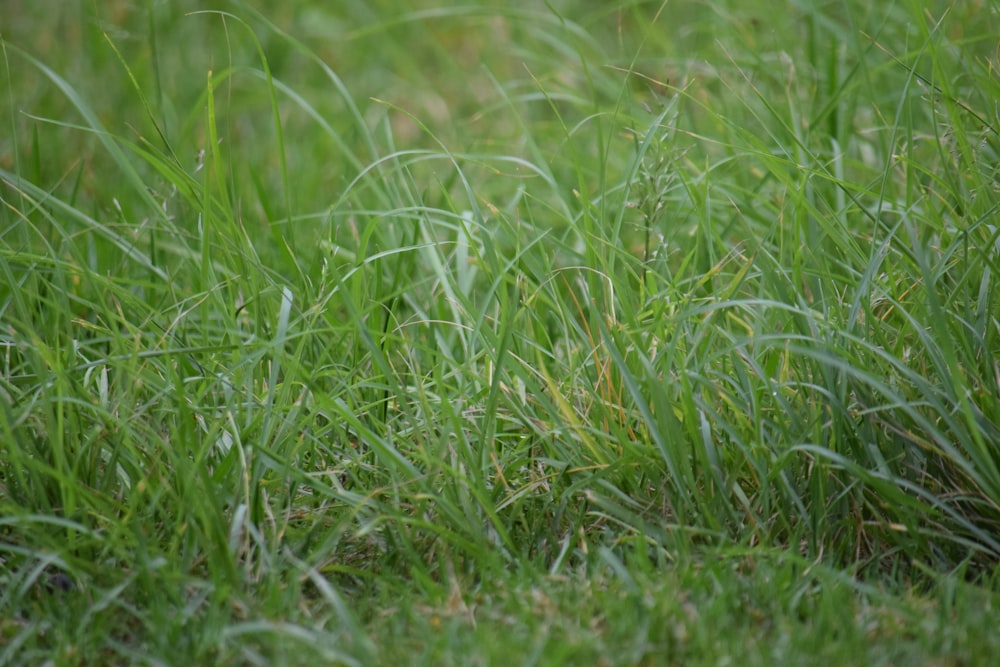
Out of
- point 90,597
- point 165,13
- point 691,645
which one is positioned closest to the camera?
point 691,645

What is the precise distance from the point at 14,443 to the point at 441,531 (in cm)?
73

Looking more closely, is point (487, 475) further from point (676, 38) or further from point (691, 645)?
point (676, 38)

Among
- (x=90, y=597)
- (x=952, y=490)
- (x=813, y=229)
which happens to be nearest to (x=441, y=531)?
(x=90, y=597)

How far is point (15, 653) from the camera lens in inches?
62.6

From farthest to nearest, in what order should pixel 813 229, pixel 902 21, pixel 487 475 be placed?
pixel 902 21 < pixel 813 229 < pixel 487 475

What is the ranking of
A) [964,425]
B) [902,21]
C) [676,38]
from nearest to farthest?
[964,425] → [902,21] → [676,38]

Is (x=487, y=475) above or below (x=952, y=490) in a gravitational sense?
below

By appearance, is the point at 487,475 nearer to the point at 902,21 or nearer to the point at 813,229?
the point at 813,229

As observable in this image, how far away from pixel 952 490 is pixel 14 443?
1625 millimetres

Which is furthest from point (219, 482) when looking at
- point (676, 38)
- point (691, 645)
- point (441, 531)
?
point (676, 38)

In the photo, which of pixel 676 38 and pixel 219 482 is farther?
pixel 676 38

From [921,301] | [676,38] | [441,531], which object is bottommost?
[441,531]

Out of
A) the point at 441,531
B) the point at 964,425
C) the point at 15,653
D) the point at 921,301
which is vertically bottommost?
the point at 15,653

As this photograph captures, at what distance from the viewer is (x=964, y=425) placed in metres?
1.82
